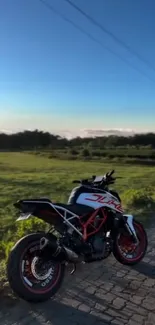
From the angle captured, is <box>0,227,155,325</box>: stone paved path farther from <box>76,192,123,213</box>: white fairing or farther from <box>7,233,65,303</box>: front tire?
<box>76,192,123,213</box>: white fairing

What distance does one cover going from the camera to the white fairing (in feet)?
11.2

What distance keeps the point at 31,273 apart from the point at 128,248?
142 cm

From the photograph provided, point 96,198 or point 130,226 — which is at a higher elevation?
point 96,198

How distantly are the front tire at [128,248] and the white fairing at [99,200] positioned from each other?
0.35 metres

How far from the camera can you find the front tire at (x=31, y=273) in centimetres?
281

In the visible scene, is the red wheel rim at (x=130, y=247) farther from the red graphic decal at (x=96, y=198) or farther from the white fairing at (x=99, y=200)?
the red graphic decal at (x=96, y=198)

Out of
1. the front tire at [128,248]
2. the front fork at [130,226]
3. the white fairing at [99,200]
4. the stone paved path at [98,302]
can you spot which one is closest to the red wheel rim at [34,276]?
the stone paved path at [98,302]

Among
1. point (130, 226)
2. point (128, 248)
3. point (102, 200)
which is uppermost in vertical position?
point (102, 200)

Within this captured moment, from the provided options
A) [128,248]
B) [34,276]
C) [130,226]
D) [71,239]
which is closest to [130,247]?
[128,248]

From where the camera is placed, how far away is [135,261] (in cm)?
393

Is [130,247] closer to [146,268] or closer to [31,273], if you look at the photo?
[146,268]

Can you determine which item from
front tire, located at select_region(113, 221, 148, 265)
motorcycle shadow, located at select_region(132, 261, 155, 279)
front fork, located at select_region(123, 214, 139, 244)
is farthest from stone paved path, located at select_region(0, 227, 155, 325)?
front fork, located at select_region(123, 214, 139, 244)

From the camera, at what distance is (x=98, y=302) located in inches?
119

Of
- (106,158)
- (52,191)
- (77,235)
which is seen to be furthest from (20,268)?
(106,158)
